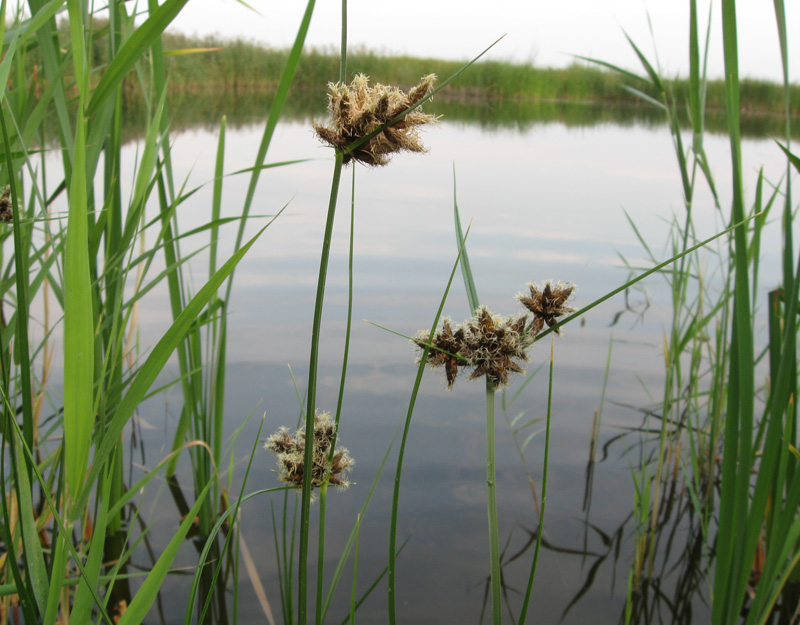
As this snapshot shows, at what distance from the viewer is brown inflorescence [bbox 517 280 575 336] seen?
84 cm

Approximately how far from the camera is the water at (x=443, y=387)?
218cm

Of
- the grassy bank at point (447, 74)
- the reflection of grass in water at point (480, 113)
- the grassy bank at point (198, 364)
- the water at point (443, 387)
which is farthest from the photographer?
the grassy bank at point (447, 74)

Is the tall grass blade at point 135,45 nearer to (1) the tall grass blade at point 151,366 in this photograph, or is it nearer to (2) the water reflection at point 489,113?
(1) the tall grass blade at point 151,366

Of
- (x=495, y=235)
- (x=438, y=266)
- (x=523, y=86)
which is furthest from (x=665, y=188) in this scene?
(x=523, y=86)

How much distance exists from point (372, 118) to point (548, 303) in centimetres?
34

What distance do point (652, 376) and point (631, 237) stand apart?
10.3 ft

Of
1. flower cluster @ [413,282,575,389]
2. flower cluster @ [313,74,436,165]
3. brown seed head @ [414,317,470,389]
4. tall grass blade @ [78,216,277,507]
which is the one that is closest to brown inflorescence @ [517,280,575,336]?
flower cluster @ [413,282,575,389]

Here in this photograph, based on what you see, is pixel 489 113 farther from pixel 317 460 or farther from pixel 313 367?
pixel 313 367

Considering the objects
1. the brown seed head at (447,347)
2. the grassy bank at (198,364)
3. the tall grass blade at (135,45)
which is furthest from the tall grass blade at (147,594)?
the tall grass blade at (135,45)

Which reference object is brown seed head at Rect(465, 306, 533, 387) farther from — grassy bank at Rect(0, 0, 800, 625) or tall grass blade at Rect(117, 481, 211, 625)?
tall grass blade at Rect(117, 481, 211, 625)

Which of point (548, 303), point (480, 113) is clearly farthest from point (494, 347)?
point (480, 113)

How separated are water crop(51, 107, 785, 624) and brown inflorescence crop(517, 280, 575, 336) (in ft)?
0.60

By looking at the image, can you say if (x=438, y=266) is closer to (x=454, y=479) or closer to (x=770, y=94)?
(x=454, y=479)

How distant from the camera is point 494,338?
0.79 metres
